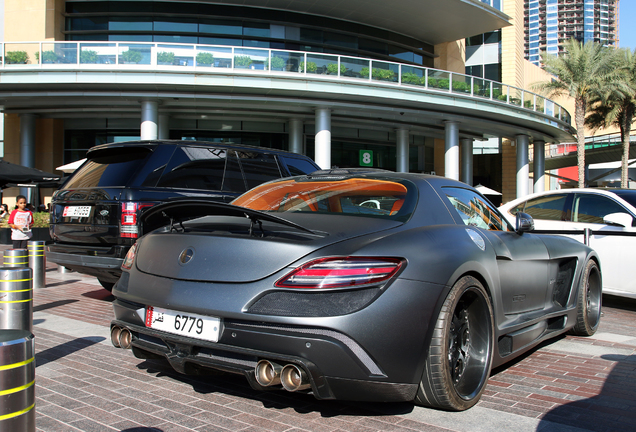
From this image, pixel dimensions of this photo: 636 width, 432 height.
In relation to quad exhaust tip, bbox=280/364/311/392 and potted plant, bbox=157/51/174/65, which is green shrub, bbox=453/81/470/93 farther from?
quad exhaust tip, bbox=280/364/311/392

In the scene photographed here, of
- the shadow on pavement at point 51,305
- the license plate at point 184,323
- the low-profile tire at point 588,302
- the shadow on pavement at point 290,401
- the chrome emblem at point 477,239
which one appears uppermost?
the chrome emblem at point 477,239

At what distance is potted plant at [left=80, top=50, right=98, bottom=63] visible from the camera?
64.4 ft

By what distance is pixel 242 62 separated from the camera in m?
20.4

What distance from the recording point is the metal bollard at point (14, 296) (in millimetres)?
3795

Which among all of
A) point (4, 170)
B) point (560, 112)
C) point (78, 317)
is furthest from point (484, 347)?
point (560, 112)

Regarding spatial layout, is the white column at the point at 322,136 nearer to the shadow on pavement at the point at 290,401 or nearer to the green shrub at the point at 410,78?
the green shrub at the point at 410,78

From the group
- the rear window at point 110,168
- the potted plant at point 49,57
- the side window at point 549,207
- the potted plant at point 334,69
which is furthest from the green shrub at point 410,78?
the rear window at point 110,168

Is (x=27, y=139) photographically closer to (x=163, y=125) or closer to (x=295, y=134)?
(x=163, y=125)

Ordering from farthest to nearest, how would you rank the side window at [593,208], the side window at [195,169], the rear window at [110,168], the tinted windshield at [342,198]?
the side window at [593,208] < the side window at [195,169] < the rear window at [110,168] < the tinted windshield at [342,198]

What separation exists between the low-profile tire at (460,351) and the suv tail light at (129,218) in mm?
3588

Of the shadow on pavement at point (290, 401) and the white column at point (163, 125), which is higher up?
the white column at point (163, 125)

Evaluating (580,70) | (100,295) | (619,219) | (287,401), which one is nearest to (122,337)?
(287,401)

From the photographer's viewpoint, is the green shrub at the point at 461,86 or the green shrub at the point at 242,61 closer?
the green shrub at the point at 242,61

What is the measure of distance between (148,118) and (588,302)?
20327 millimetres
